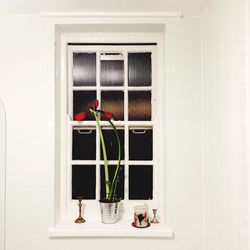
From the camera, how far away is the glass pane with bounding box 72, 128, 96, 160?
205cm

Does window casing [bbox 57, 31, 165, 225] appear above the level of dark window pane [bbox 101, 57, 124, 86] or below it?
below

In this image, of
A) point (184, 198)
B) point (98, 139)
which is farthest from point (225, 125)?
point (98, 139)

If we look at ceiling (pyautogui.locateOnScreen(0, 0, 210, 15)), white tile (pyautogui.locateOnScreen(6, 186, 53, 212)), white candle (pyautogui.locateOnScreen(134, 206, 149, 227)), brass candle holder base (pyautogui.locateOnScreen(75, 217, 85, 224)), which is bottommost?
brass candle holder base (pyautogui.locateOnScreen(75, 217, 85, 224))

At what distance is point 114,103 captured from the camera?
2072 mm

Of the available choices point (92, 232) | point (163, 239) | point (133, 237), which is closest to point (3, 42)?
point (92, 232)

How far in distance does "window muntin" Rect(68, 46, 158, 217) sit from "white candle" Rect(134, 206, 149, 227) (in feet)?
0.64

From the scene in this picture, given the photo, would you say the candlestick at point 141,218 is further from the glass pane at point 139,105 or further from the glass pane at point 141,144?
the glass pane at point 139,105

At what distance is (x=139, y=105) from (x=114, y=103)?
0.20 meters

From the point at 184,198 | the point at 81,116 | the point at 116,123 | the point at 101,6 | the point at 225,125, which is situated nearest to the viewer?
the point at 225,125

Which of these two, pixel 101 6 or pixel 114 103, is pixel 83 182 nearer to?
pixel 114 103

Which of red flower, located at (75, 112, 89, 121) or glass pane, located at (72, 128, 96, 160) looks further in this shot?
glass pane, located at (72, 128, 96, 160)

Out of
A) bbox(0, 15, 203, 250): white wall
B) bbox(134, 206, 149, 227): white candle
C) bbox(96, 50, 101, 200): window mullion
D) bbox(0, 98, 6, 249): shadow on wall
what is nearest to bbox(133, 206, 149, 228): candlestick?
bbox(134, 206, 149, 227): white candle

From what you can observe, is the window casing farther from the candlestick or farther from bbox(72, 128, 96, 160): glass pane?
the candlestick

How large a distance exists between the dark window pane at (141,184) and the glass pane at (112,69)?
0.70m
